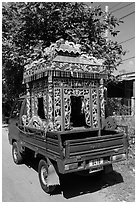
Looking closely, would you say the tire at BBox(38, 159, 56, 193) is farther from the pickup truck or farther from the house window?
the house window

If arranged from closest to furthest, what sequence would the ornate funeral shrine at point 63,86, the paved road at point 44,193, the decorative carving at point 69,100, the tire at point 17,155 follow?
the paved road at point 44,193
the ornate funeral shrine at point 63,86
the decorative carving at point 69,100
the tire at point 17,155

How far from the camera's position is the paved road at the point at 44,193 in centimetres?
393

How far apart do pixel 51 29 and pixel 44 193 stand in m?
6.42

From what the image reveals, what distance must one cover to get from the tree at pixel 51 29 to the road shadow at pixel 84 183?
184 inches

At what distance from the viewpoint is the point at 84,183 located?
4586 mm

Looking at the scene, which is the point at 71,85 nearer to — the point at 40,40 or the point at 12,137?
the point at 12,137

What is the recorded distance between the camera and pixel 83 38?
8.56m

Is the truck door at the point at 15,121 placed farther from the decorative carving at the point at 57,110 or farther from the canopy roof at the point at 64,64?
the decorative carving at the point at 57,110

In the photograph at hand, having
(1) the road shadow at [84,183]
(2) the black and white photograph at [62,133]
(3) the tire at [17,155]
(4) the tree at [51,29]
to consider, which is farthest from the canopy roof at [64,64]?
(4) the tree at [51,29]

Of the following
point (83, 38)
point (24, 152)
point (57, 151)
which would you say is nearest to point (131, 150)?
point (24, 152)

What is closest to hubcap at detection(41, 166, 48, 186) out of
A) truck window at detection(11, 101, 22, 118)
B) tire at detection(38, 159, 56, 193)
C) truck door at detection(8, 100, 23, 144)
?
tire at detection(38, 159, 56, 193)

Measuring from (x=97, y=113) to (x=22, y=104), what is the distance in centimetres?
218

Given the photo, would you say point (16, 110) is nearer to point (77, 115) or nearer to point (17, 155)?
point (17, 155)

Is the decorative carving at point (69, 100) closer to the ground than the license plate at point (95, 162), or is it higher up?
higher up
